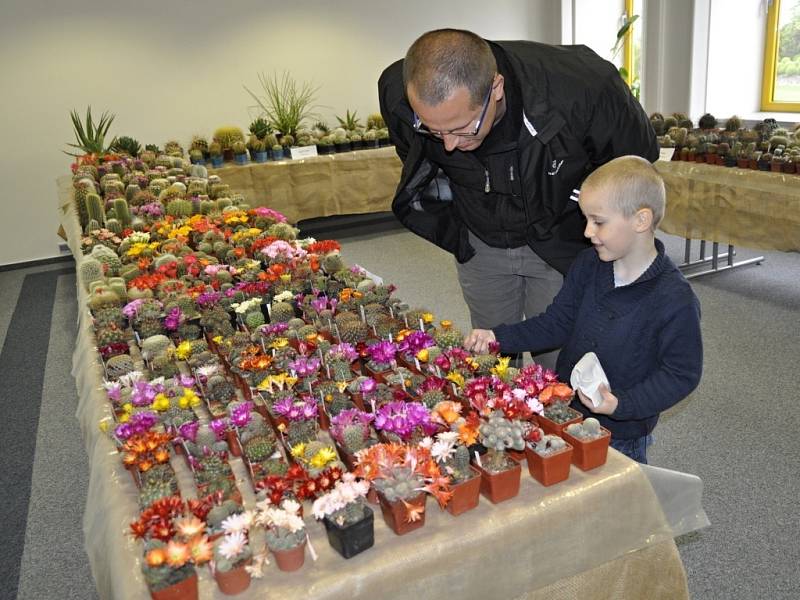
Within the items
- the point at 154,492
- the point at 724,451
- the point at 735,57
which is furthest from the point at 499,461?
the point at 735,57

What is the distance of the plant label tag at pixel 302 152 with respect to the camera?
6.02m

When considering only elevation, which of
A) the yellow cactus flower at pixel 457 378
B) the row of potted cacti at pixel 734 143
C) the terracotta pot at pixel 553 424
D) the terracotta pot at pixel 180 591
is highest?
the row of potted cacti at pixel 734 143

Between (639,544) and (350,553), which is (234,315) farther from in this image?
(639,544)

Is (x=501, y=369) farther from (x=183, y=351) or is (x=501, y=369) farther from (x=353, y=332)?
(x=183, y=351)

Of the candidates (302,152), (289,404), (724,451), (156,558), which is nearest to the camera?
(156,558)

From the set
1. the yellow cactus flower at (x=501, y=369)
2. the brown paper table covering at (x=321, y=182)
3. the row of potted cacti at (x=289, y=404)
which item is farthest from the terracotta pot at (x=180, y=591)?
the brown paper table covering at (x=321, y=182)

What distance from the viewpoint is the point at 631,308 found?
1521 mm

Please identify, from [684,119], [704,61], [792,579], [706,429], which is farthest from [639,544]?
[704,61]

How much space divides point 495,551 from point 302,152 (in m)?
5.34

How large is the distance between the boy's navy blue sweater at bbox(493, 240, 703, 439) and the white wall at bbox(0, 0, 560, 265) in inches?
238

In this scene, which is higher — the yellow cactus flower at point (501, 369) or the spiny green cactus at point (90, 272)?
the spiny green cactus at point (90, 272)

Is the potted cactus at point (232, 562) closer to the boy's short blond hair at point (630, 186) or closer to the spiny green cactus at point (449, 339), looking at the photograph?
the spiny green cactus at point (449, 339)

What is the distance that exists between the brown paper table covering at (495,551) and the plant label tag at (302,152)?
16.1ft

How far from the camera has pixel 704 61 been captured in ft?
19.5
